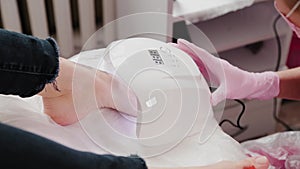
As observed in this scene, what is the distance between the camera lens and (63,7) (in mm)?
1301

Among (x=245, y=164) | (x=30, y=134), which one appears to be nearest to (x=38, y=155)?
(x=30, y=134)

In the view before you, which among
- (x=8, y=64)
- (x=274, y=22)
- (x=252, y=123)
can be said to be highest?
(x=8, y=64)

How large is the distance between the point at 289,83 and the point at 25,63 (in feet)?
1.83

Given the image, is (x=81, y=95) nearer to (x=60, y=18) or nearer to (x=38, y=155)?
(x=38, y=155)

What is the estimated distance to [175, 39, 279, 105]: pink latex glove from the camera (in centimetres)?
96

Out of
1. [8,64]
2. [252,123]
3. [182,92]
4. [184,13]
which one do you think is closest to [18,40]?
[8,64]

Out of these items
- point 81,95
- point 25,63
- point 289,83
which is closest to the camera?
point 25,63

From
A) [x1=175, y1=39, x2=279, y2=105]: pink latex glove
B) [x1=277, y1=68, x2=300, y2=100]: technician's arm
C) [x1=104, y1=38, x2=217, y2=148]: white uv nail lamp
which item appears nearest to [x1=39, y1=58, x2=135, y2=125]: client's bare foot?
[x1=104, y1=38, x2=217, y2=148]: white uv nail lamp

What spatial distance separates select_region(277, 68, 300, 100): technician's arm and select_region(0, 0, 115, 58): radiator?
1.77 feet

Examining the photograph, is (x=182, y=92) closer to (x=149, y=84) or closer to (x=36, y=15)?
(x=149, y=84)

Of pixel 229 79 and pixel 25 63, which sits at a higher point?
pixel 25 63

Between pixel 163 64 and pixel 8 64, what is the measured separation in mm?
270

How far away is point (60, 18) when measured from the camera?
1.32 metres

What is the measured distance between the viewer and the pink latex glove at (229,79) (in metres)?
0.96
